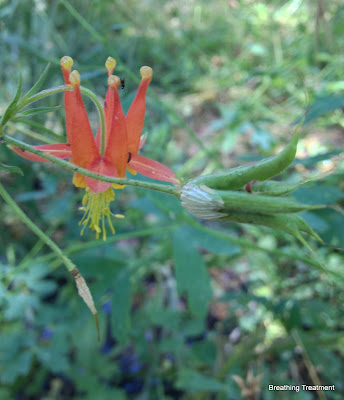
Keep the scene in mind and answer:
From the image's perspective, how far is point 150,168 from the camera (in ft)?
3.29

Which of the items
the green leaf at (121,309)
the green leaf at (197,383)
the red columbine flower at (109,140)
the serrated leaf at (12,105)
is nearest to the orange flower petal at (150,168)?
the red columbine flower at (109,140)

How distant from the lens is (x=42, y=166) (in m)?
2.52

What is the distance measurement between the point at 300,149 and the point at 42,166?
6.67ft

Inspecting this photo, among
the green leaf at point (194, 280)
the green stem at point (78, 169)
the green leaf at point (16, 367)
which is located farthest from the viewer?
the green leaf at point (16, 367)

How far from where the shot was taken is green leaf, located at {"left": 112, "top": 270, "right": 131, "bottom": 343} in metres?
1.62

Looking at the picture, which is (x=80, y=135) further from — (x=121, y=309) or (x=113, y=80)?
(x=121, y=309)

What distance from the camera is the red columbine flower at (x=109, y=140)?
0.94 metres

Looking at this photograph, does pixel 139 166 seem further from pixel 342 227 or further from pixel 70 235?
pixel 70 235

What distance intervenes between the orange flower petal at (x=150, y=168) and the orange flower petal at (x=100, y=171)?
6 cm

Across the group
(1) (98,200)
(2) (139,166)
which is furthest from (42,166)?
(2) (139,166)

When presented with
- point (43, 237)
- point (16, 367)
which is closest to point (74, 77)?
point (43, 237)

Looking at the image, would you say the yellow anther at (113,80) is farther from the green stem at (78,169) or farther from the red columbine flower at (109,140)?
the green stem at (78,169)

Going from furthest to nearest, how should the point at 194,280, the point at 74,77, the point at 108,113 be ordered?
the point at 194,280
the point at 108,113
the point at 74,77

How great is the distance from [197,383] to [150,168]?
1370 mm
